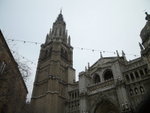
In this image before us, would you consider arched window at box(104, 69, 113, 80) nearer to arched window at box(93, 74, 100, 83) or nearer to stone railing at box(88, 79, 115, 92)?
arched window at box(93, 74, 100, 83)

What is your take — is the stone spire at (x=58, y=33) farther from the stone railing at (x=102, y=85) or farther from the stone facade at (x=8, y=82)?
the stone facade at (x=8, y=82)

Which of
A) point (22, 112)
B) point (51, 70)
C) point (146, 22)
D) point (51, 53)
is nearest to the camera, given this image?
point (22, 112)

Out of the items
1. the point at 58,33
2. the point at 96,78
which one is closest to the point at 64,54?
the point at 58,33

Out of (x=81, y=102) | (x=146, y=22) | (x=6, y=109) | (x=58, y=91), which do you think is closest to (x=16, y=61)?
(x=6, y=109)

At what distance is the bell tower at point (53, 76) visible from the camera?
2786 centimetres

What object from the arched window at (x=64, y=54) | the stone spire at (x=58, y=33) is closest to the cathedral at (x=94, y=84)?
the arched window at (x=64, y=54)

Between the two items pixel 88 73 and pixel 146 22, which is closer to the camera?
pixel 146 22

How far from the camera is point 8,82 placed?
12.6m

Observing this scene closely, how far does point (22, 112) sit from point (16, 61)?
7.36 metres

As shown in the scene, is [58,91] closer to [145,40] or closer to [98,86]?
[98,86]

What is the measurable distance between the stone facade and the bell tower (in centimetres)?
1072

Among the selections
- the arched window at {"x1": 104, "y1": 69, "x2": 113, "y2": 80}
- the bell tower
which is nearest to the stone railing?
the arched window at {"x1": 104, "y1": 69, "x2": 113, "y2": 80}

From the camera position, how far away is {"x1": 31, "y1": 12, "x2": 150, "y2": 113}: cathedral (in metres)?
21.9

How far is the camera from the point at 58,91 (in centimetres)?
2945
